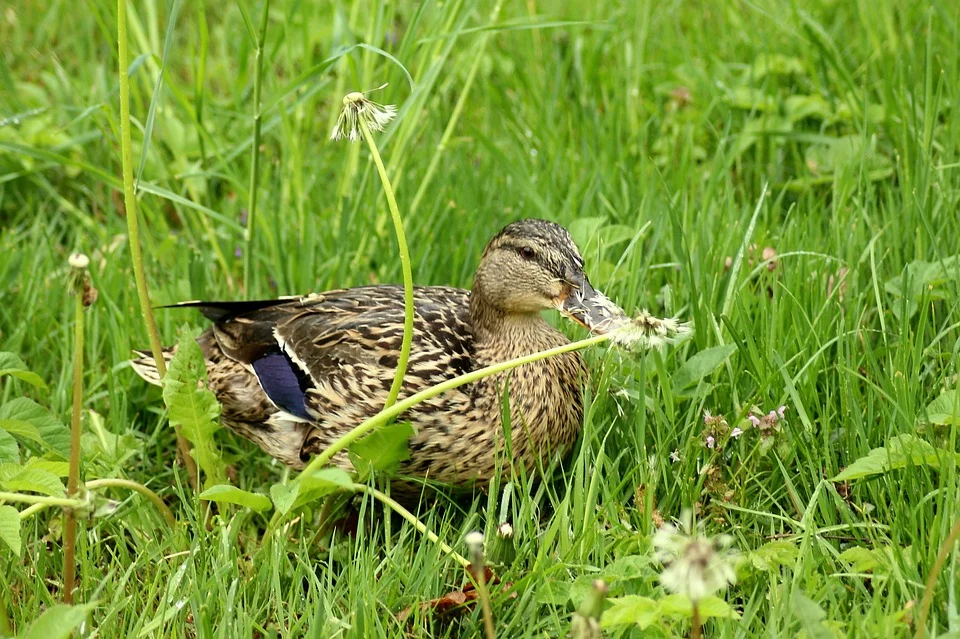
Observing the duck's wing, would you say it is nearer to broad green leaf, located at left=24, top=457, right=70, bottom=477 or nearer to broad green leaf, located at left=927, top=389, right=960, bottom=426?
broad green leaf, located at left=24, top=457, right=70, bottom=477

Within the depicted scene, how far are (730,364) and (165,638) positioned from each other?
68.3 inches

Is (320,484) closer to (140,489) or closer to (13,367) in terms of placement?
(140,489)

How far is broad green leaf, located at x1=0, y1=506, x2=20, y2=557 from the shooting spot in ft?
8.87

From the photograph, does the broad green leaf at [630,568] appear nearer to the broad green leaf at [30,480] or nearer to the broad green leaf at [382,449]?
the broad green leaf at [382,449]

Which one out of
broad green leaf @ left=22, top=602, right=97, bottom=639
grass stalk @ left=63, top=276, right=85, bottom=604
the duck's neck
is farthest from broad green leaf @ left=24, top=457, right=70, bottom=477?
the duck's neck

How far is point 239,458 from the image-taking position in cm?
388

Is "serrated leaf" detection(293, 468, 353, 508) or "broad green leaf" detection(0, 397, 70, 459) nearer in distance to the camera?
"serrated leaf" detection(293, 468, 353, 508)

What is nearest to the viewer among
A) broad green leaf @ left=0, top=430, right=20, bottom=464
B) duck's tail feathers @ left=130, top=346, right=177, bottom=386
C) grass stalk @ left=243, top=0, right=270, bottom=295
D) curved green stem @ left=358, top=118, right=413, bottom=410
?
curved green stem @ left=358, top=118, right=413, bottom=410

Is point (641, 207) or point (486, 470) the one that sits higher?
point (641, 207)

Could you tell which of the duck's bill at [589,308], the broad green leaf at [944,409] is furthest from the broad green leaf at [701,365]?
the broad green leaf at [944,409]

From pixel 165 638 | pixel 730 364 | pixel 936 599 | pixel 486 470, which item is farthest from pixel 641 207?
pixel 165 638

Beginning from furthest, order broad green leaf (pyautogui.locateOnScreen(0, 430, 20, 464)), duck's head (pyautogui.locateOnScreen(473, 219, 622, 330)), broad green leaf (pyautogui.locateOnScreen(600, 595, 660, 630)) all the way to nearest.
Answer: duck's head (pyautogui.locateOnScreen(473, 219, 622, 330)), broad green leaf (pyautogui.locateOnScreen(0, 430, 20, 464)), broad green leaf (pyautogui.locateOnScreen(600, 595, 660, 630))

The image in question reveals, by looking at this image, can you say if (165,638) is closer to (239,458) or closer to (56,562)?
(56,562)

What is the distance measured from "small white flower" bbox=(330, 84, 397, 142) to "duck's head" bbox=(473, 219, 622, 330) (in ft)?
2.90
